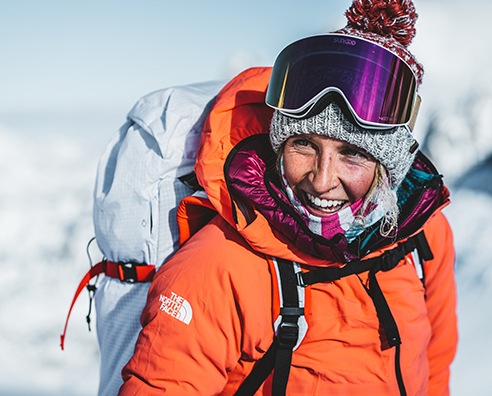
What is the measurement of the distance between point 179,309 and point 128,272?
53cm

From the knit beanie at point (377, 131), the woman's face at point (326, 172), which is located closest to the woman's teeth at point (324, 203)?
the woman's face at point (326, 172)

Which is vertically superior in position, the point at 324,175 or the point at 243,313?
the point at 324,175

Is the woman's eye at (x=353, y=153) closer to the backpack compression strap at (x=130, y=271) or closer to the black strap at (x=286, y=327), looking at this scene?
the black strap at (x=286, y=327)

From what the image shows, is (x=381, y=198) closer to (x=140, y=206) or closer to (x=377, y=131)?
(x=377, y=131)

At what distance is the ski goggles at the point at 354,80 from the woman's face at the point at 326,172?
0.11 metres

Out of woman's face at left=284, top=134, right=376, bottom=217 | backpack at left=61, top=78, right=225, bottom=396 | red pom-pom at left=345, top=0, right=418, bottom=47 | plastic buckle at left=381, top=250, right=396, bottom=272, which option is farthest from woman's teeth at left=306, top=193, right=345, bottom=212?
red pom-pom at left=345, top=0, right=418, bottom=47

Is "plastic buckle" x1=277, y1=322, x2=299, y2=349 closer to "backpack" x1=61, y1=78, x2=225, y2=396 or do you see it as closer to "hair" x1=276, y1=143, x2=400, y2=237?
"hair" x1=276, y1=143, x2=400, y2=237

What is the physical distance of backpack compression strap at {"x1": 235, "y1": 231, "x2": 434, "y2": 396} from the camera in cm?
128

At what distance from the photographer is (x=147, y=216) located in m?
1.59

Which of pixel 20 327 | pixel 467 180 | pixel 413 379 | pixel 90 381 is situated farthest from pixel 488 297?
pixel 20 327

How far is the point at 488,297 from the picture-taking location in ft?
10.8

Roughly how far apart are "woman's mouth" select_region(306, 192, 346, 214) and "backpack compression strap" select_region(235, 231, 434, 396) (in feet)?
0.71

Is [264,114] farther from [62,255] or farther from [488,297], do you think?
[62,255]

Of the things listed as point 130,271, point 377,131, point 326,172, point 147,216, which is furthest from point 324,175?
point 130,271
